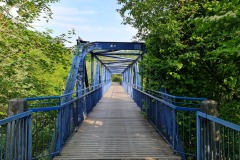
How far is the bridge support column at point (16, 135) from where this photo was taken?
3078 mm

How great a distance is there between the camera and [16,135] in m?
3.31

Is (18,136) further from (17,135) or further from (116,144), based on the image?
(116,144)

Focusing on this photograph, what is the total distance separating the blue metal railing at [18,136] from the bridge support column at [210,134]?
2303 millimetres

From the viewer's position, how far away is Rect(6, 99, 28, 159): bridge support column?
308 cm

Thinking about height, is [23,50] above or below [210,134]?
above

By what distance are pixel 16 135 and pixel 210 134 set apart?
2.37m

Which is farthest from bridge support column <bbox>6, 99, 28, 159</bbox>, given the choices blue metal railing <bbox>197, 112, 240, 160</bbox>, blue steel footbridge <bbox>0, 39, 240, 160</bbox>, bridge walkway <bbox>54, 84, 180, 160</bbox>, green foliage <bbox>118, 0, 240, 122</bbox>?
green foliage <bbox>118, 0, 240, 122</bbox>

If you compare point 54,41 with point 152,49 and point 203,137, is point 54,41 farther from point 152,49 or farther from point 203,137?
point 203,137

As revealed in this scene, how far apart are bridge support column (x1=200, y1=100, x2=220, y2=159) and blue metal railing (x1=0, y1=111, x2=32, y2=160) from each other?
2303 millimetres

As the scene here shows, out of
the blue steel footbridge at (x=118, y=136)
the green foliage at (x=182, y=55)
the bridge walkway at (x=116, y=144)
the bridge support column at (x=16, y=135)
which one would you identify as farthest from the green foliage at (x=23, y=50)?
the bridge support column at (x=16, y=135)

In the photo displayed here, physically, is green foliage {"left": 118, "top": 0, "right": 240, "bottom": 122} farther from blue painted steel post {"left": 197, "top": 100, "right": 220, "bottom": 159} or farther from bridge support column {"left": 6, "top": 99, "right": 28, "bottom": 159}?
bridge support column {"left": 6, "top": 99, "right": 28, "bottom": 159}

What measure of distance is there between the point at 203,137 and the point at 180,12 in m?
5.21

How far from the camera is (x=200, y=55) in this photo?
798cm

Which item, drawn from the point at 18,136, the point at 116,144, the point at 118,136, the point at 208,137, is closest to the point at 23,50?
the point at 118,136
